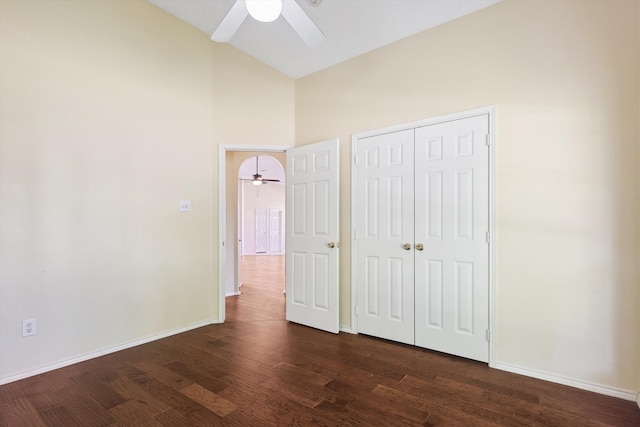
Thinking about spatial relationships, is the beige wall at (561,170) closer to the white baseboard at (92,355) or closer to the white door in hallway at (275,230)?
the white baseboard at (92,355)

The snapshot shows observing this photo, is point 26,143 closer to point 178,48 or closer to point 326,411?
point 178,48

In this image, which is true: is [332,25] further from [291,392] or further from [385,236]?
[291,392]

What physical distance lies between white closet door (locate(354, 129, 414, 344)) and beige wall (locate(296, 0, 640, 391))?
0.62m

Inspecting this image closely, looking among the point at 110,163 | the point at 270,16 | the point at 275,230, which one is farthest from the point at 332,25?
the point at 275,230

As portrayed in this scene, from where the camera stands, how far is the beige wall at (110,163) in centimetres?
228

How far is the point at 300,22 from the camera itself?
1865mm

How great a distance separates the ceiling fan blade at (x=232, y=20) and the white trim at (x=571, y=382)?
3.05 metres

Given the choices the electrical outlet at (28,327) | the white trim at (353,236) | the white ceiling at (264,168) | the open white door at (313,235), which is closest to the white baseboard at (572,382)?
the white trim at (353,236)

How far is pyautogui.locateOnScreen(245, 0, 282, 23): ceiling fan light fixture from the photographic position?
1563mm

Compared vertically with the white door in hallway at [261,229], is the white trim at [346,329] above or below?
below

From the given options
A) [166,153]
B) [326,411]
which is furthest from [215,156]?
[326,411]

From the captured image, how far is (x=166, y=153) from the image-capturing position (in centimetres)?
316

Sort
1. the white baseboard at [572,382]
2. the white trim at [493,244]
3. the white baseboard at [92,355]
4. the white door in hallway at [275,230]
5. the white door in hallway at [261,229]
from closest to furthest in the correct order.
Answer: the white baseboard at [572,382] < the white baseboard at [92,355] < the white trim at [493,244] < the white door in hallway at [261,229] < the white door in hallway at [275,230]

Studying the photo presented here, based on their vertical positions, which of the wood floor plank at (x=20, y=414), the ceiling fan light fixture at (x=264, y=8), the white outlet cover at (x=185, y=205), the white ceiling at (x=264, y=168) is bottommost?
the wood floor plank at (x=20, y=414)
